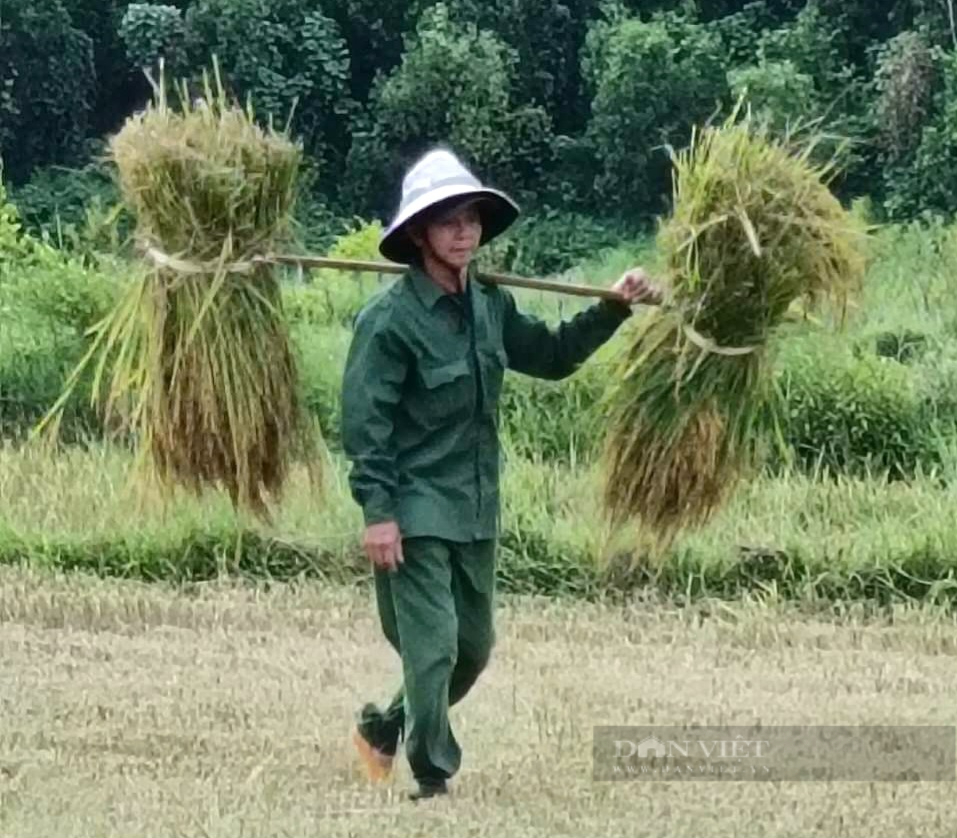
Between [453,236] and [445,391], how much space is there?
11.0 inches

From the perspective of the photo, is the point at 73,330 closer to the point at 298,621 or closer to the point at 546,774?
the point at 298,621

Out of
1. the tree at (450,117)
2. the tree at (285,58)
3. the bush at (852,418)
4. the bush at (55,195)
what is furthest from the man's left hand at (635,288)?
the tree at (285,58)

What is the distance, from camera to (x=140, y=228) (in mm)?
4758

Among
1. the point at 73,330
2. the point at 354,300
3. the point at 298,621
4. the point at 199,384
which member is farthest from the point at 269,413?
the point at 354,300

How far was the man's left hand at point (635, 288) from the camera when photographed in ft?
13.0

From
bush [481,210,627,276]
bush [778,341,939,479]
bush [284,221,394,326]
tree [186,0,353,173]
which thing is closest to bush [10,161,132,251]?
tree [186,0,353,173]

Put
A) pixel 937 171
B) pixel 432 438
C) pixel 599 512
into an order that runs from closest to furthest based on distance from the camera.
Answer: pixel 432 438 → pixel 599 512 → pixel 937 171

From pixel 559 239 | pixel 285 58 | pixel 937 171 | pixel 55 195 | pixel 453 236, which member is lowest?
pixel 559 239

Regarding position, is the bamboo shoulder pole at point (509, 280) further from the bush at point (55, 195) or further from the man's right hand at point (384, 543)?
the bush at point (55, 195)

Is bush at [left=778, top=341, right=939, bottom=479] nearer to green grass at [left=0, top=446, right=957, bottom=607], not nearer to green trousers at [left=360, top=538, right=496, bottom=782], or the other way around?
green grass at [left=0, top=446, right=957, bottom=607]

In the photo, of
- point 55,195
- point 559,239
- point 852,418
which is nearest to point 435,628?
point 852,418

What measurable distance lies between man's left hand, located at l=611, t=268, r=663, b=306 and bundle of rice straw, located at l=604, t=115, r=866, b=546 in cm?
35

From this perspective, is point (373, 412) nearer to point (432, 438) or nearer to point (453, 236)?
point (432, 438)

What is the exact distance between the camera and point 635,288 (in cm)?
397
